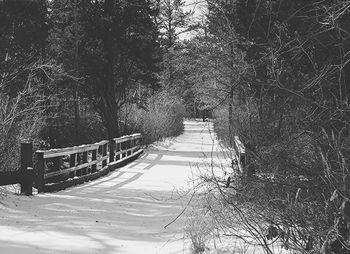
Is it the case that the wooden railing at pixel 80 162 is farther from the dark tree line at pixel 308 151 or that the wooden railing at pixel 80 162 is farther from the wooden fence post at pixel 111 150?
the dark tree line at pixel 308 151

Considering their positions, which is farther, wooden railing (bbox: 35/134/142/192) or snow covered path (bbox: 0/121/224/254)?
wooden railing (bbox: 35/134/142/192)

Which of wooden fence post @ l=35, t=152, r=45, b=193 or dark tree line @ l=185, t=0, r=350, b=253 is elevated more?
dark tree line @ l=185, t=0, r=350, b=253

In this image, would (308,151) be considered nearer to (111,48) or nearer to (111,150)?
(111,150)

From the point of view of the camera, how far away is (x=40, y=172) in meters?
8.83

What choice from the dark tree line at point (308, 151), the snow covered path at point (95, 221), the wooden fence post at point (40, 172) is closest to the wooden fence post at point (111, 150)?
the snow covered path at point (95, 221)

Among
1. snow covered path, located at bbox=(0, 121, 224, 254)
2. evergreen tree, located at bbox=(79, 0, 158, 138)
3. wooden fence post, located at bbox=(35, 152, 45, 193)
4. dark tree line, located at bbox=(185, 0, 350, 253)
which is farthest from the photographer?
evergreen tree, located at bbox=(79, 0, 158, 138)

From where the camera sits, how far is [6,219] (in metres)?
6.45

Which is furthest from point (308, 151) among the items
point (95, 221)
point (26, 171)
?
point (26, 171)

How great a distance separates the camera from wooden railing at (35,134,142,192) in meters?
8.94

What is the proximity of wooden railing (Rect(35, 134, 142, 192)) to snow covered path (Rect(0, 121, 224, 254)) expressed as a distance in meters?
0.31

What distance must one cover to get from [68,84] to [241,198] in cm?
1773

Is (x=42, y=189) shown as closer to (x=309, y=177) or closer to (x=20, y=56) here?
(x=309, y=177)

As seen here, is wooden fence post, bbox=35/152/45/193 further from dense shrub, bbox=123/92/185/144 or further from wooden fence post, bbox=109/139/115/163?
dense shrub, bbox=123/92/185/144

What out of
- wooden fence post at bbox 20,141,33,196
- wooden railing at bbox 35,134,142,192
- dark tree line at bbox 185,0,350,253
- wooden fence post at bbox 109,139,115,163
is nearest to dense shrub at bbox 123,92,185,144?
wooden railing at bbox 35,134,142,192
